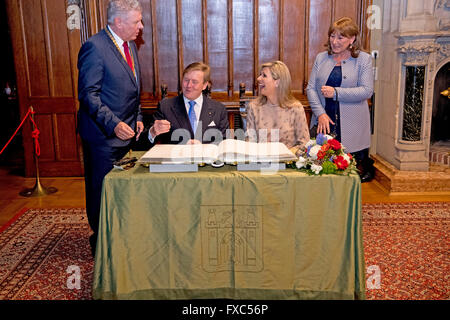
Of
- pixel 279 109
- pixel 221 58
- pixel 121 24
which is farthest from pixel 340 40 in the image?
pixel 221 58

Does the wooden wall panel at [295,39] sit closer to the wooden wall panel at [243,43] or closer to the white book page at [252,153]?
the wooden wall panel at [243,43]

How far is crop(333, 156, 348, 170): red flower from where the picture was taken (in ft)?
7.77

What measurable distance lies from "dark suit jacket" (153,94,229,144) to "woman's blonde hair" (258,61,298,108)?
339 millimetres

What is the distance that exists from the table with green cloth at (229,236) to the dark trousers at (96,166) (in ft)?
2.10

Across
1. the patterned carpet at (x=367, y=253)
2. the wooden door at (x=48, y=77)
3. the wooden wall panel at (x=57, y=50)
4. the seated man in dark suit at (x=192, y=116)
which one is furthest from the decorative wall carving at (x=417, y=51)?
the wooden wall panel at (x=57, y=50)

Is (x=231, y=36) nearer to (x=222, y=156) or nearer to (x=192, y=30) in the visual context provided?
(x=192, y=30)

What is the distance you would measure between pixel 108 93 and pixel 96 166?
1.55 feet

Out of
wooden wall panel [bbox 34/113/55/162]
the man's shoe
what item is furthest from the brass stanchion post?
the man's shoe

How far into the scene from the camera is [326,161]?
2387mm

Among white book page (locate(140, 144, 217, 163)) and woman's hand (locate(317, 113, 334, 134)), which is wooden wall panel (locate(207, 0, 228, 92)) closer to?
woman's hand (locate(317, 113, 334, 134))

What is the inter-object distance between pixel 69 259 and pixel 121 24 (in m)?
1.62

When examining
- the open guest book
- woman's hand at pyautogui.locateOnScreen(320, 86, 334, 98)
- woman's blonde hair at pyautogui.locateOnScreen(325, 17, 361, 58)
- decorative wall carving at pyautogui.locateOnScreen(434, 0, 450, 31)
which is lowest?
the open guest book

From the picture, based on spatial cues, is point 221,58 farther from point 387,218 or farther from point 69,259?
point 69,259

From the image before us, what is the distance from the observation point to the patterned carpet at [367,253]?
2.86 meters
